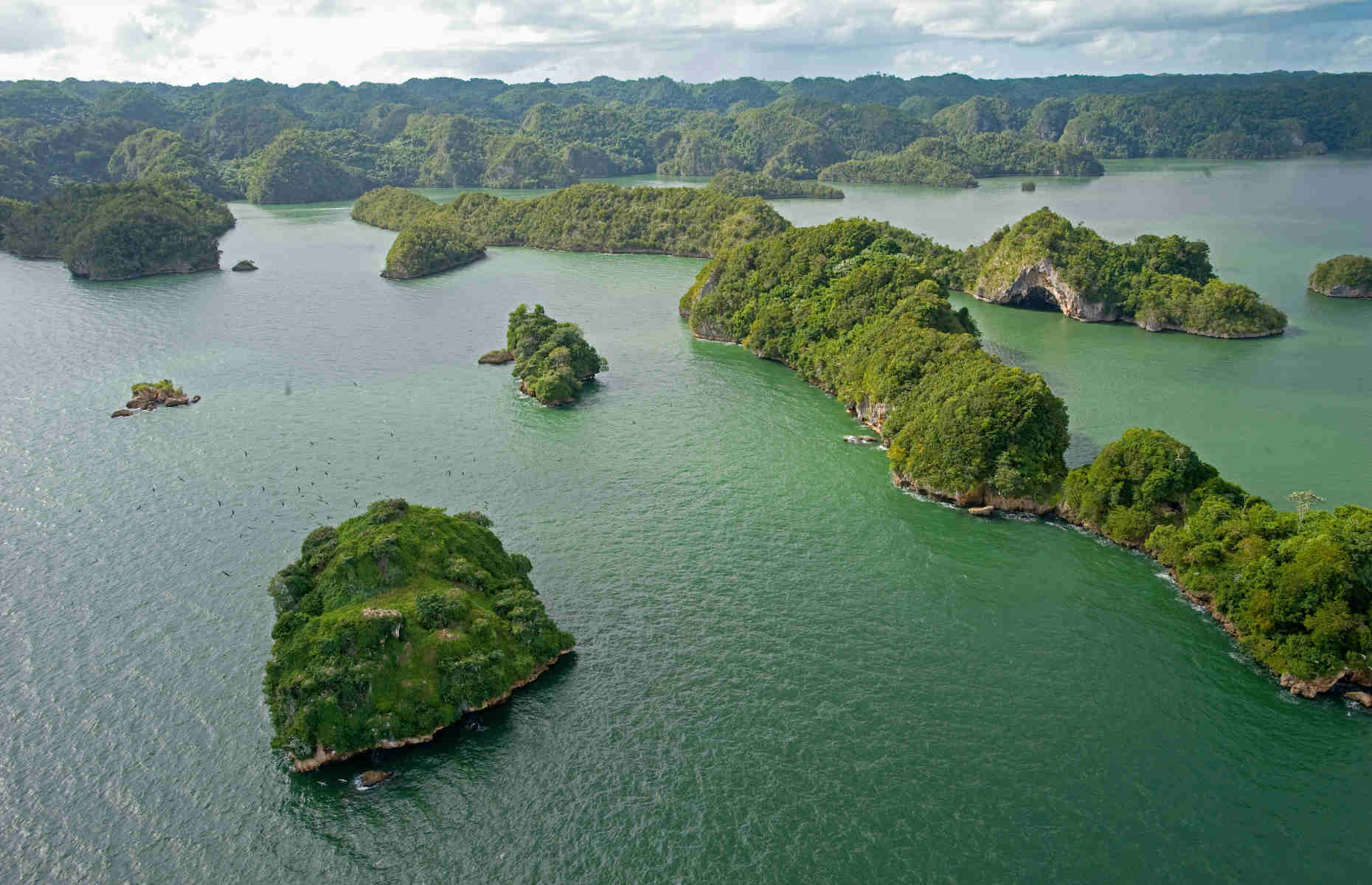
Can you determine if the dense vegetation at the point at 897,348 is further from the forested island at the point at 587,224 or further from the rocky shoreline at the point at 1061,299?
the forested island at the point at 587,224

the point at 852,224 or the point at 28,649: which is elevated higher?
the point at 852,224

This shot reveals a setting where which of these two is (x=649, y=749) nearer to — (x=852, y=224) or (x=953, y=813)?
(x=953, y=813)

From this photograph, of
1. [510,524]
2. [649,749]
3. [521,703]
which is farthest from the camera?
[510,524]

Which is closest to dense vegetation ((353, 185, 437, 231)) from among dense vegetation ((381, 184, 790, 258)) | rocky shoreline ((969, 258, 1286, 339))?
dense vegetation ((381, 184, 790, 258))

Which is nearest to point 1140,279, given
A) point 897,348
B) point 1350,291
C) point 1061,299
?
point 1061,299

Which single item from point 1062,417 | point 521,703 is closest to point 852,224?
point 1062,417

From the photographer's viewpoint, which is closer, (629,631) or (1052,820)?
(1052,820)
